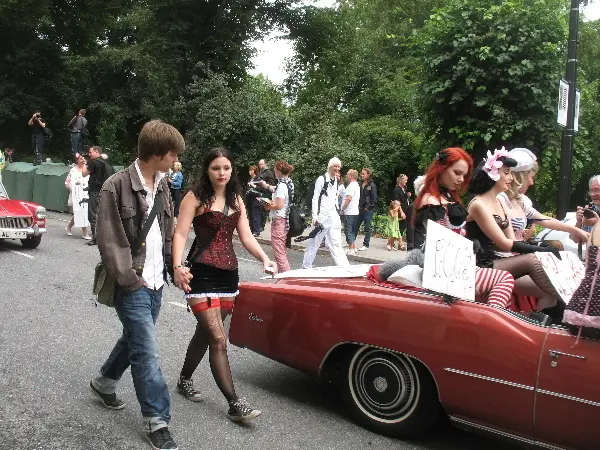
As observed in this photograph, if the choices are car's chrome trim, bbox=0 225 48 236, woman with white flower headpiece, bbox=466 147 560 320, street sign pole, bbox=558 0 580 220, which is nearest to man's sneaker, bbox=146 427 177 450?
woman with white flower headpiece, bbox=466 147 560 320

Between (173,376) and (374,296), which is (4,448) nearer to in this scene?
(173,376)

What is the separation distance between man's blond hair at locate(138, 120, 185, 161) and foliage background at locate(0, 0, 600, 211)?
10.9m

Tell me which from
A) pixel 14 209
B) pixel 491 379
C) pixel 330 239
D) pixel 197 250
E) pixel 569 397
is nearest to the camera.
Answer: pixel 569 397

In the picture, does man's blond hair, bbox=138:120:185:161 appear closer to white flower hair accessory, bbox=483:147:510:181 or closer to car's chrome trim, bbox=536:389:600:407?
white flower hair accessory, bbox=483:147:510:181

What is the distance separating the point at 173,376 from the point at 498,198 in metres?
2.68

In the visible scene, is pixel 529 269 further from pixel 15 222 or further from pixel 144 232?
pixel 15 222

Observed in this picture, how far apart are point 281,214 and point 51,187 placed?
A: 1390cm

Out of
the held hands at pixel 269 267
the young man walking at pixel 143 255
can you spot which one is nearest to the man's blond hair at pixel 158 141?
the young man walking at pixel 143 255

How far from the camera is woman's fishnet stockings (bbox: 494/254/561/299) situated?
4.05 meters

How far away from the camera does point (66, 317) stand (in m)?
6.98

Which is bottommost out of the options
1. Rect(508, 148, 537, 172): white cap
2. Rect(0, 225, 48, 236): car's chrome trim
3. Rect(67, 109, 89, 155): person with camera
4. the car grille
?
Rect(0, 225, 48, 236): car's chrome trim

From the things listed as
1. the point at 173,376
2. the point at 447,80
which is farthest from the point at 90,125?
the point at 173,376

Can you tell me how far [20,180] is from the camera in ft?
72.0

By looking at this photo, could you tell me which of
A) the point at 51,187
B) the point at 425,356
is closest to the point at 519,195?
the point at 425,356
